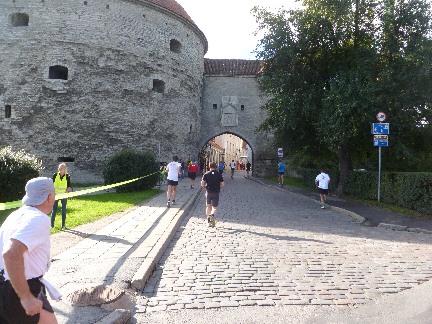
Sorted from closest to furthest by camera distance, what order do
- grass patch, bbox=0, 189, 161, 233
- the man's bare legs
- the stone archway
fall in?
grass patch, bbox=0, 189, 161, 233 < the man's bare legs < the stone archway

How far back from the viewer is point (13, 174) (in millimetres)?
13500

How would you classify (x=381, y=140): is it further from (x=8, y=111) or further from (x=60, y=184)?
(x=8, y=111)

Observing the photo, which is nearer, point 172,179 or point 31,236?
point 31,236

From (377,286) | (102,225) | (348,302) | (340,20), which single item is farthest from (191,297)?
(340,20)

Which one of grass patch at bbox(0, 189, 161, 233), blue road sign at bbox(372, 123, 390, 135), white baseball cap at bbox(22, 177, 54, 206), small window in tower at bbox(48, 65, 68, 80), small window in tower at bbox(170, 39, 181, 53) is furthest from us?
small window in tower at bbox(170, 39, 181, 53)

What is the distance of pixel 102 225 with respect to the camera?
927cm

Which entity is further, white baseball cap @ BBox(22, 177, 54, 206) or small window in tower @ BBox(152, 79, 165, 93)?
small window in tower @ BBox(152, 79, 165, 93)

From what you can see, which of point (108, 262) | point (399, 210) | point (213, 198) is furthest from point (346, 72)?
point (108, 262)

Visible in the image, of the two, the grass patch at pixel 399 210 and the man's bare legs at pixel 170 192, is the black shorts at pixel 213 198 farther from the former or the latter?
the grass patch at pixel 399 210

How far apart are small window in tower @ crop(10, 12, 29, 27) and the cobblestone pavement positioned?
2421cm

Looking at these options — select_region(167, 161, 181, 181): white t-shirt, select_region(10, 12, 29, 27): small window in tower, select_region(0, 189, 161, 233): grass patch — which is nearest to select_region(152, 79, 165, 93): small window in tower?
select_region(10, 12, 29, 27): small window in tower

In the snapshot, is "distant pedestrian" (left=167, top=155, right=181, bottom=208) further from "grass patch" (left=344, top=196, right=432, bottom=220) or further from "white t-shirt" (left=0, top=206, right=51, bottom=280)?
"white t-shirt" (left=0, top=206, right=51, bottom=280)

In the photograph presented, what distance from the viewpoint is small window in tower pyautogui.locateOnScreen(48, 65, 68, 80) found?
2766cm

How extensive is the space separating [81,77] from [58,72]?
2750 mm
